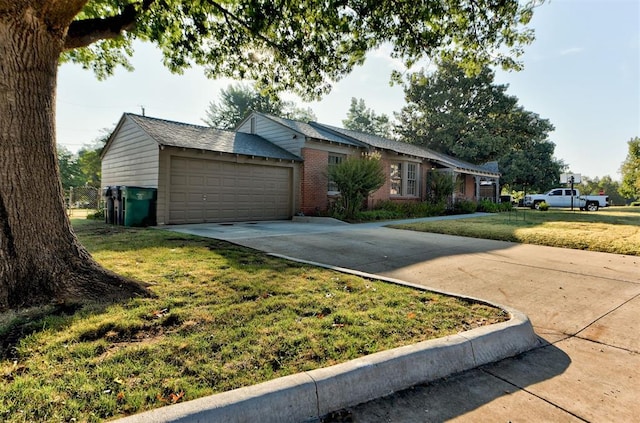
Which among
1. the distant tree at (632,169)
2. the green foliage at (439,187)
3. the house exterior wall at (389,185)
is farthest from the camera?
the distant tree at (632,169)

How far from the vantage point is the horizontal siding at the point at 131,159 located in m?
11.1

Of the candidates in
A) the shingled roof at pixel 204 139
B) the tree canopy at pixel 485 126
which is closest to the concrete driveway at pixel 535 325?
the shingled roof at pixel 204 139

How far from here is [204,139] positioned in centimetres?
1262

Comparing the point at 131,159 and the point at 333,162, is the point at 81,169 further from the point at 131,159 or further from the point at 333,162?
the point at 333,162

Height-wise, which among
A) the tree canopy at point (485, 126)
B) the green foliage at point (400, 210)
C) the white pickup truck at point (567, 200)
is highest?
the tree canopy at point (485, 126)

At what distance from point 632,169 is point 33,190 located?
174 feet

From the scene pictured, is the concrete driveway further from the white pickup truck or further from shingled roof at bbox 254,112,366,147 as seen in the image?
the white pickup truck

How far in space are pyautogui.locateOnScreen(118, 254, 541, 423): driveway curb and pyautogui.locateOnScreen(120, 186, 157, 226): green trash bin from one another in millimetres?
10106

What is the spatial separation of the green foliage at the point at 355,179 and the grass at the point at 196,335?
923cm

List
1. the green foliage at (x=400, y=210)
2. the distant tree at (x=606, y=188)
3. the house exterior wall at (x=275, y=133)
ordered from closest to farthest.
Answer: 1. the green foliage at (x=400, y=210)
2. the house exterior wall at (x=275, y=133)
3. the distant tree at (x=606, y=188)

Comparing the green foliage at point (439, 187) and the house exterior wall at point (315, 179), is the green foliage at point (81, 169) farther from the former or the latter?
the green foliage at point (439, 187)

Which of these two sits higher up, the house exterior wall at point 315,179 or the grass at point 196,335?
the house exterior wall at point 315,179

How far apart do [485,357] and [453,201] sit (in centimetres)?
1917

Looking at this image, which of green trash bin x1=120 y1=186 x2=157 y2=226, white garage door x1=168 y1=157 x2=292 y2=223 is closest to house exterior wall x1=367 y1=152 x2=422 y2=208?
white garage door x1=168 y1=157 x2=292 y2=223
